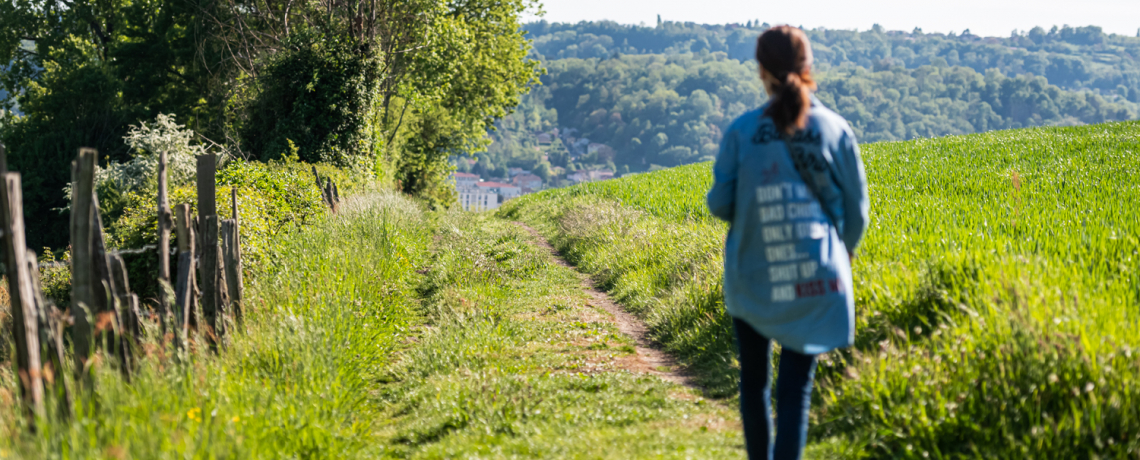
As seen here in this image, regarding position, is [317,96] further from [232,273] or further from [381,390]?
[381,390]

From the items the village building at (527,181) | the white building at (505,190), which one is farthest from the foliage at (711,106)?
the white building at (505,190)

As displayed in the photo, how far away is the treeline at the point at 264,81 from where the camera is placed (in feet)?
62.0

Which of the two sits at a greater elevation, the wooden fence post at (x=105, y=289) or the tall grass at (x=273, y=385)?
the wooden fence post at (x=105, y=289)

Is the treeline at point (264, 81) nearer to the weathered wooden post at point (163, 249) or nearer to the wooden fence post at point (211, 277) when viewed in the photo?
the wooden fence post at point (211, 277)

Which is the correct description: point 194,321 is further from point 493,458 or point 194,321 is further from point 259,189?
point 259,189

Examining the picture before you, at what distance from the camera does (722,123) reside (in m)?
120

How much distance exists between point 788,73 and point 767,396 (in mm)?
1414

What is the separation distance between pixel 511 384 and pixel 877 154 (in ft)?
50.5

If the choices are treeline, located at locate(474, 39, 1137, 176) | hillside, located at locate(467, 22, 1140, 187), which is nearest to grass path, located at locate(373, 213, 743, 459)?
hillside, located at locate(467, 22, 1140, 187)

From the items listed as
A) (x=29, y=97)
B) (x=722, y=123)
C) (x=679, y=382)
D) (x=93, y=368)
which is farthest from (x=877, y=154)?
(x=722, y=123)

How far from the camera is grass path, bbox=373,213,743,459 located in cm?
414

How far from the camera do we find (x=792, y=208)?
2760 mm

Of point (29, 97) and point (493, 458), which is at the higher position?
point (29, 97)

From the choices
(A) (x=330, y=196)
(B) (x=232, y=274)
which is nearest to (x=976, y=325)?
(B) (x=232, y=274)
